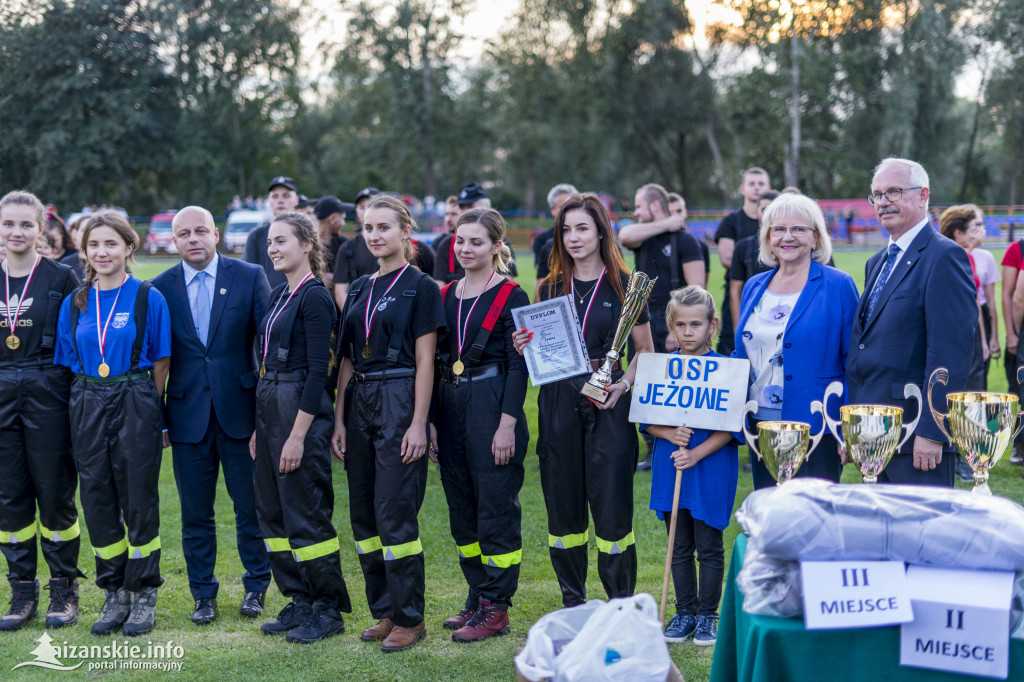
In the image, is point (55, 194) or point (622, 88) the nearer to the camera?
point (55, 194)

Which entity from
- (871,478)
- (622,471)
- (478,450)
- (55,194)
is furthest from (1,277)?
(55,194)

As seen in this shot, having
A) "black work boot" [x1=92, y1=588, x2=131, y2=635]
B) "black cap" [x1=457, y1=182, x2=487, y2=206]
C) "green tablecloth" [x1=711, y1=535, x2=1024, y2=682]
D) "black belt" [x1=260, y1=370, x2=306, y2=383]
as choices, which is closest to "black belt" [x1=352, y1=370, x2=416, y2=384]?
"black belt" [x1=260, y1=370, x2=306, y2=383]

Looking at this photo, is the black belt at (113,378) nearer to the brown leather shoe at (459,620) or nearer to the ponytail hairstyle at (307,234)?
the ponytail hairstyle at (307,234)

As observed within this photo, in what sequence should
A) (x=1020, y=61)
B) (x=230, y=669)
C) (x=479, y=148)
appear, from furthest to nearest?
1. (x=479, y=148)
2. (x=1020, y=61)
3. (x=230, y=669)

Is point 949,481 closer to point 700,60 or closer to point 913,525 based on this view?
point 913,525

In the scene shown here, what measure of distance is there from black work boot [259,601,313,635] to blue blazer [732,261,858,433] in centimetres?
253

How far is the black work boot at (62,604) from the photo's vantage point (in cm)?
471

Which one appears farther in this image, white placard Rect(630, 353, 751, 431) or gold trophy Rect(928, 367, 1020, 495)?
white placard Rect(630, 353, 751, 431)

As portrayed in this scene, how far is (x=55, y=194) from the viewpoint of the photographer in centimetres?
3812

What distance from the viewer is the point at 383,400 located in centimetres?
425

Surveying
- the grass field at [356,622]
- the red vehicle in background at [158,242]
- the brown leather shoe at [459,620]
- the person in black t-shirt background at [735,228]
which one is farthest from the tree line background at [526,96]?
the brown leather shoe at [459,620]

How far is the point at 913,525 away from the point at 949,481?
1535 millimetres

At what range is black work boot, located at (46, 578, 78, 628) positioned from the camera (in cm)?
471

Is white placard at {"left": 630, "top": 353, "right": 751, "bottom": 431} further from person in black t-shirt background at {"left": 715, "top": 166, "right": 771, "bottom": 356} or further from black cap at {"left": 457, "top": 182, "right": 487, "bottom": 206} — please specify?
black cap at {"left": 457, "top": 182, "right": 487, "bottom": 206}
